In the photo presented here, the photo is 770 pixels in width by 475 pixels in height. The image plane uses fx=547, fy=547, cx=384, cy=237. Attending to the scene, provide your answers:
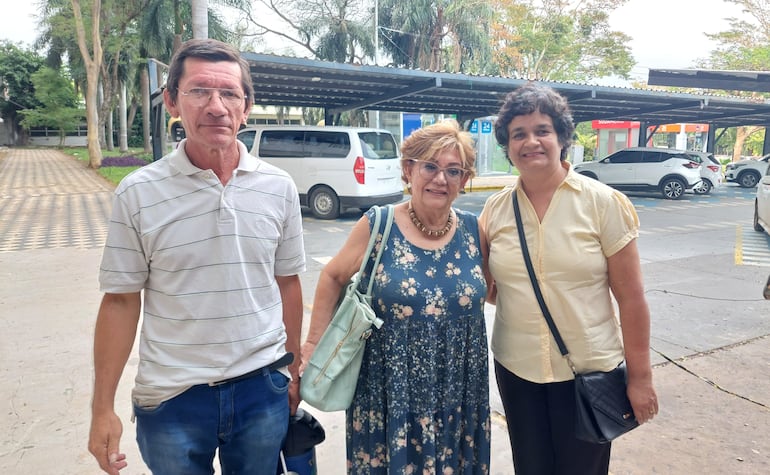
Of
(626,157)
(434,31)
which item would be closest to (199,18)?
(626,157)

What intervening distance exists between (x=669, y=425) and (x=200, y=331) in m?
2.80

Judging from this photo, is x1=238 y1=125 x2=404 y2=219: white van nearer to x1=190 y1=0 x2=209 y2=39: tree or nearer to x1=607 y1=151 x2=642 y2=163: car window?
x1=190 y1=0 x2=209 y2=39: tree

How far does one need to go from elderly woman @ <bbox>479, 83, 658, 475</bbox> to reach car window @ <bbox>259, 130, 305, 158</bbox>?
9.55 m

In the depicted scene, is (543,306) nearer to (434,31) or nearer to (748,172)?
(748,172)

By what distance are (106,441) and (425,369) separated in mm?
967

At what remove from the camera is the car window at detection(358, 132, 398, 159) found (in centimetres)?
1066

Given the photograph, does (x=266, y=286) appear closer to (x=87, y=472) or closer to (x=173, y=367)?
(x=173, y=367)

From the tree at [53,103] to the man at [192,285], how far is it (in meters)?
50.4

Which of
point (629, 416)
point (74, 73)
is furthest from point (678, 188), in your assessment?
point (74, 73)

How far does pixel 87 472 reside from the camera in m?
2.63

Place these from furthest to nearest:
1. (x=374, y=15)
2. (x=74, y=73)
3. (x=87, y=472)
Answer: (x=74, y=73)
(x=374, y=15)
(x=87, y=472)

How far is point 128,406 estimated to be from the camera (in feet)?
10.8

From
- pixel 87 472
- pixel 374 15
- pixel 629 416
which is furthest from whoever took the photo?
pixel 374 15

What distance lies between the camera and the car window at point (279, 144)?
36.5 ft
